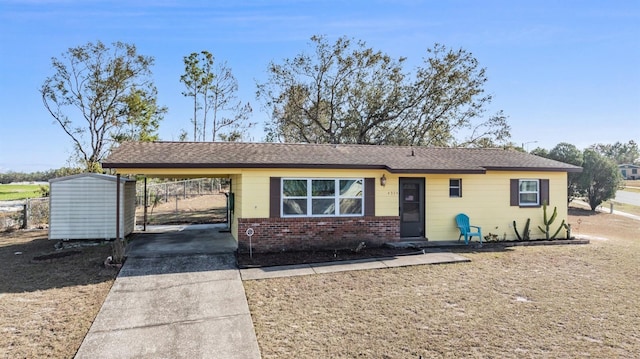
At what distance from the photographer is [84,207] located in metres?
11.1

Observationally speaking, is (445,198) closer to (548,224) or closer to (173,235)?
(548,224)

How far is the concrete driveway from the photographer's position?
177 inches

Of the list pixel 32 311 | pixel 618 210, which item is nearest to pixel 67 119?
pixel 32 311

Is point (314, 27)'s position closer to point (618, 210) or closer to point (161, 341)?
point (161, 341)

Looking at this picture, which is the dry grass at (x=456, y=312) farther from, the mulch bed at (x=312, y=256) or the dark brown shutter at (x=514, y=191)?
the dark brown shutter at (x=514, y=191)

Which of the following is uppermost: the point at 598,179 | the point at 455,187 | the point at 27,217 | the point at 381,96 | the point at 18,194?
the point at 381,96

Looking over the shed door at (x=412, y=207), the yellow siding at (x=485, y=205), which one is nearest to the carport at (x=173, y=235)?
the shed door at (x=412, y=207)

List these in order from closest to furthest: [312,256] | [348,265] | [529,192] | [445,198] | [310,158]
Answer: [348,265] → [312,256] → [310,158] → [445,198] → [529,192]

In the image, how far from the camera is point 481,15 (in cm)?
1148

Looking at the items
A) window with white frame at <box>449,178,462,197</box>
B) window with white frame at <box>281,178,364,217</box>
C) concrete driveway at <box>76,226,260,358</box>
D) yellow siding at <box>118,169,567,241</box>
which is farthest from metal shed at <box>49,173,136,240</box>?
window with white frame at <box>449,178,462,197</box>

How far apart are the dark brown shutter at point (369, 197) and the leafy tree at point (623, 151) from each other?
119 m

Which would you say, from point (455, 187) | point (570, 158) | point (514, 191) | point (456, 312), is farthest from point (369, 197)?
point (570, 158)

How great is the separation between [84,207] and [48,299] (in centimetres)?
570

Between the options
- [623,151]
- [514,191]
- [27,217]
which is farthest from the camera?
[623,151]
